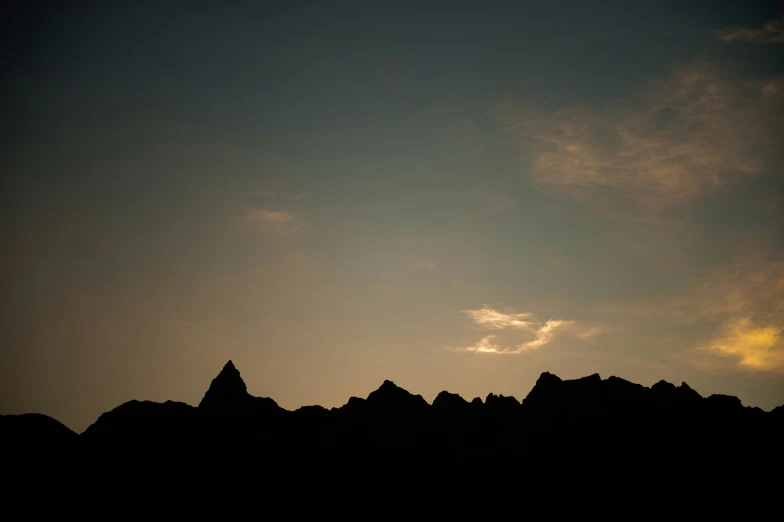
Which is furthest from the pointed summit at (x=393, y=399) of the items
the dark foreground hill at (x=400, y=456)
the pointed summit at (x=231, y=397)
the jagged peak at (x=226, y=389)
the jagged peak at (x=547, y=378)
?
the jagged peak at (x=226, y=389)

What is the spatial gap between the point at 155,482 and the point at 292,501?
17387 millimetres

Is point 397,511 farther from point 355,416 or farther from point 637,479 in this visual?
point 637,479

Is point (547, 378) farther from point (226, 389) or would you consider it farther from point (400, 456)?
point (226, 389)

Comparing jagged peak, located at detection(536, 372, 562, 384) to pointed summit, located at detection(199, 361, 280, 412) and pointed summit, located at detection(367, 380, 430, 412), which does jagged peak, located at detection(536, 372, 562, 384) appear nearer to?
pointed summit, located at detection(367, 380, 430, 412)

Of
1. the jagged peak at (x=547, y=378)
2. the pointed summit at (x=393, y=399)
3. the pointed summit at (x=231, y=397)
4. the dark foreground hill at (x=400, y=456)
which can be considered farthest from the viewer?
the jagged peak at (x=547, y=378)

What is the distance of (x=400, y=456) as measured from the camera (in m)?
67.9

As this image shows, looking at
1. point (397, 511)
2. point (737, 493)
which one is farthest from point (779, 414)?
point (397, 511)

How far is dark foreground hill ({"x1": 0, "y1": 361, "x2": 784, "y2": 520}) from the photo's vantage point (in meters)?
56.1

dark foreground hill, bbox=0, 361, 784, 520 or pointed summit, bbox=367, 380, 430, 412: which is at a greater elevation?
pointed summit, bbox=367, 380, 430, 412

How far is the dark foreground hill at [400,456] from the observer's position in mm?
56062

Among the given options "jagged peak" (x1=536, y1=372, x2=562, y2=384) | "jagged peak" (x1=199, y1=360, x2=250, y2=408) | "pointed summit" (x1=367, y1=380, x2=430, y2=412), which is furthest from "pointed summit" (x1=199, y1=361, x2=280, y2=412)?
"jagged peak" (x1=536, y1=372, x2=562, y2=384)

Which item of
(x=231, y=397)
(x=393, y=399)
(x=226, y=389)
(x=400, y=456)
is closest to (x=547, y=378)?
(x=393, y=399)

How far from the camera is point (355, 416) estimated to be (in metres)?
74.6

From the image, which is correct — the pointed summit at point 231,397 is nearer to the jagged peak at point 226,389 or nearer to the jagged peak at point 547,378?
the jagged peak at point 226,389
